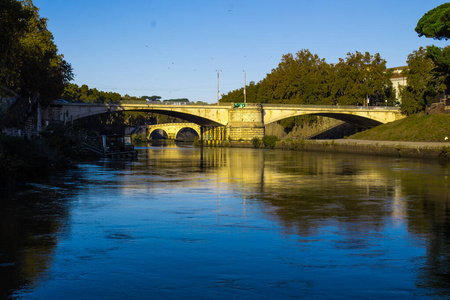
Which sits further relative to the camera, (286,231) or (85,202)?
(85,202)

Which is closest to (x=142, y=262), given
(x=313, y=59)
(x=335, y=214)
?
(x=335, y=214)

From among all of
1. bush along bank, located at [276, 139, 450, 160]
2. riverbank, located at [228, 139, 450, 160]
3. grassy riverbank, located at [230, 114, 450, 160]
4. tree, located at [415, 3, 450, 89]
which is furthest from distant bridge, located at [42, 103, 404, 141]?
tree, located at [415, 3, 450, 89]

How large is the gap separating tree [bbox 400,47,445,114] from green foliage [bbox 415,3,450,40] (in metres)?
9.19

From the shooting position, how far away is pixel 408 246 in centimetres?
1005

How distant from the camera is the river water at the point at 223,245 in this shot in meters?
7.47

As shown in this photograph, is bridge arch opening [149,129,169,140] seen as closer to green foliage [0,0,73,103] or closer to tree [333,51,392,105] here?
tree [333,51,392,105]

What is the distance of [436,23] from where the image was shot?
60.6 metres

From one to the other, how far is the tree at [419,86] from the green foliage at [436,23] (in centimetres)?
919

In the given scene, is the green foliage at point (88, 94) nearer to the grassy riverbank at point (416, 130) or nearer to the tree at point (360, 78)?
the tree at point (360, 78)

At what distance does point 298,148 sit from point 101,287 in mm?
63060

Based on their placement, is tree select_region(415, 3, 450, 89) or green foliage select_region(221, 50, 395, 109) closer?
Answer: tree select_region(415, 3, 450, 89)

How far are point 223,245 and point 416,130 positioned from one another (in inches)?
2371

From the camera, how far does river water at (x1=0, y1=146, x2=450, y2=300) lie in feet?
24.5

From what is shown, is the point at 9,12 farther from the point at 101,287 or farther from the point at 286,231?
the point at 101,287
